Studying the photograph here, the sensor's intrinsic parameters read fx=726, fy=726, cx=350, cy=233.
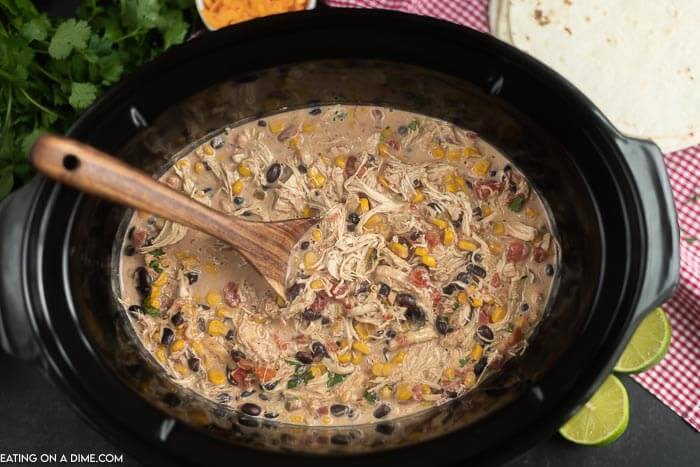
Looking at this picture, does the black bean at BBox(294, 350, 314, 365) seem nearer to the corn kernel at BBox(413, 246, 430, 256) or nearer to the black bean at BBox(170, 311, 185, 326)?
the black bean at BBox(170, 311, 185, 326)

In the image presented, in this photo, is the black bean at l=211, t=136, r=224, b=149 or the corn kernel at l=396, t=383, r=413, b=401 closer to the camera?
the corn kernel at l=396, t=383, r=413, b=401

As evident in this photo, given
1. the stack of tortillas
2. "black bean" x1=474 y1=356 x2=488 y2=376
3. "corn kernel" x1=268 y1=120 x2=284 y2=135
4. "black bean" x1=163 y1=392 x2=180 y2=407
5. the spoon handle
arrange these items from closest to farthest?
the spoon handle < "black bean" x1=163 y1=392 x2=180 y2=407 < "black bean" x1=474 y1=356 x2=488 y2=376 < "corn kernel" x1=268 y1=120 x2=284 y2=135 < the stack of tortillas

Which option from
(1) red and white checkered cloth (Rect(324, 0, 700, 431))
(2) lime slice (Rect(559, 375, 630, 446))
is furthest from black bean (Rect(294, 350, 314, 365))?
(1) red and white checkered cloth (Rect(324, 0, 700, 431))

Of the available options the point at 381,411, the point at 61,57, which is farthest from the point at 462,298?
the point at 61,57

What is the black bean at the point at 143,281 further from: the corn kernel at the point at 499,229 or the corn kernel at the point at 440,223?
the corn kernel at the point at 499,229

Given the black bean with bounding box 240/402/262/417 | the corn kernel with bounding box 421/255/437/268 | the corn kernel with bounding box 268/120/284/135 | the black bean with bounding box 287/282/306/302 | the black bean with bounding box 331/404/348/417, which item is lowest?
the black bean with bounding box 240/402/262/417

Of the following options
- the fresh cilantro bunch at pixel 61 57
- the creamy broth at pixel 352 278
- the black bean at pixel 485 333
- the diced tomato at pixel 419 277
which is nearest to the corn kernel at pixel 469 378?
the creamy broth at pixel 352 278

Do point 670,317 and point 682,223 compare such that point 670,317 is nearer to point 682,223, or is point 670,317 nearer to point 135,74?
point 682,223

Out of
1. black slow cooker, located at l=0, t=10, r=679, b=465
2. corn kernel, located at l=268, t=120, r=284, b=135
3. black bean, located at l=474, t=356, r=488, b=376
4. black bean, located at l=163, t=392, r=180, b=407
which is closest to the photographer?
black slow cooker, located at l=0, t=10, r=679, b=465
